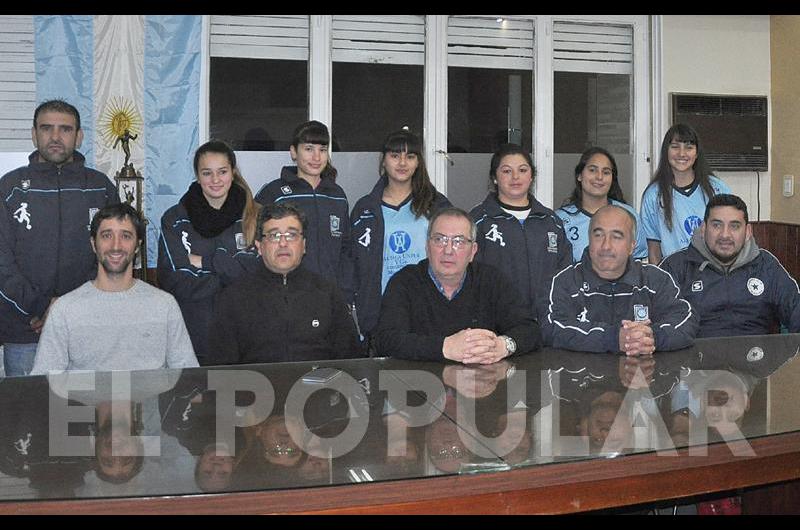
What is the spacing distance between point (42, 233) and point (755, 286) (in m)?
2.76

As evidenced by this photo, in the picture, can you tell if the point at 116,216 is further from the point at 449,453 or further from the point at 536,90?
the point at 536,90

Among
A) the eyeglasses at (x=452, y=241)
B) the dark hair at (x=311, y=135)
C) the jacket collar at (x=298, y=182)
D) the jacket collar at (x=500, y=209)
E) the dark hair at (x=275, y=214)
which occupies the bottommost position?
the eyeglasses at (x=452, y=241)

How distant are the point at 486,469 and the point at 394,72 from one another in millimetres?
4358

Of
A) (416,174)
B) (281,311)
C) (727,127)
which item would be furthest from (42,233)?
(727,127)

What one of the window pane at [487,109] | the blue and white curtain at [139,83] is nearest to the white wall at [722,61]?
the window pane at [487,109]

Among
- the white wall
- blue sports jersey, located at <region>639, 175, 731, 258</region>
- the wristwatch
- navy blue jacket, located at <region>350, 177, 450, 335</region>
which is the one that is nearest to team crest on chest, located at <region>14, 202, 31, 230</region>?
navy blue jacket, located at <region>350, 177, 450, 335</region>

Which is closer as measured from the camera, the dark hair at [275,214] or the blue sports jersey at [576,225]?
the dark hair at [275,214]

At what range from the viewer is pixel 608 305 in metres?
3.12

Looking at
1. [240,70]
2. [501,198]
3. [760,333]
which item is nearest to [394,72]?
[240,70]

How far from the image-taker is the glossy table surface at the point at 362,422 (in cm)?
160

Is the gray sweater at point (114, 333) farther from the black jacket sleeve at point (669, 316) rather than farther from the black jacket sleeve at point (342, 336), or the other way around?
the black jacket sleeve at point (669, 316)

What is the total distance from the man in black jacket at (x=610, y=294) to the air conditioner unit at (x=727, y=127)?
3.09 metres

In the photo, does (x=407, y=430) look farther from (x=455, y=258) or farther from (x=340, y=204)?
(x=340, y=204)

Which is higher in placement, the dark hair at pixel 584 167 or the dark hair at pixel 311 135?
the dark hair at pixel 311 135
